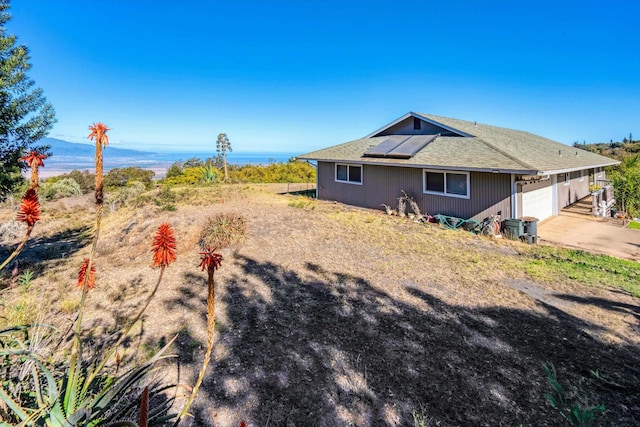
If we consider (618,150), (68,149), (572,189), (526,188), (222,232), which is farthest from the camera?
(618,150)

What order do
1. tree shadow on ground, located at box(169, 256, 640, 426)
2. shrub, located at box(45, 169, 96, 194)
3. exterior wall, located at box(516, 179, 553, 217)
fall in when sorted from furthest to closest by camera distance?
shrub, located at box(45, 169, 96, 194), exterior wall, located at box(516, 179, 553, 217), tree shadow on ground, located at box(169, 256, 640, 426)

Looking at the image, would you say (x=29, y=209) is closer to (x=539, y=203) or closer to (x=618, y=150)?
(x=539, y=203)

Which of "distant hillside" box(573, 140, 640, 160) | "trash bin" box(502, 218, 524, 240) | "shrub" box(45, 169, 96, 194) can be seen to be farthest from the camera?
"distant hillside" box(573, 140, 640, 160)

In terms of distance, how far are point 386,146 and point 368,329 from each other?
11227 mm

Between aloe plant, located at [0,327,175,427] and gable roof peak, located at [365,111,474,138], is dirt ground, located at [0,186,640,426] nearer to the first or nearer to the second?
aloe plant, located at [0,327,175,427]

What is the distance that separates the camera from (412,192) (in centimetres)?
1324

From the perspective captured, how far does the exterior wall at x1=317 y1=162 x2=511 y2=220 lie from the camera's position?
10.9 meters

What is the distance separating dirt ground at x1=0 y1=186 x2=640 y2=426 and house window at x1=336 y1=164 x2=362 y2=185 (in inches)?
256

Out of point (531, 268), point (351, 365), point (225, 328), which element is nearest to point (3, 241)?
point (225, 328)

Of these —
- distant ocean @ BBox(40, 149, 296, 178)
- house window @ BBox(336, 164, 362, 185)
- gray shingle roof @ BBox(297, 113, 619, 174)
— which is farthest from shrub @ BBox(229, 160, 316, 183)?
gray shingle roof @ BBox(297, 113, 619, 174)

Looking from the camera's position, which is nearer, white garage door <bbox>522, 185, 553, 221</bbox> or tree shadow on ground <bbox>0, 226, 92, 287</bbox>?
tree shadow on ground <bbox>0, 226, 92, 287</bbox>

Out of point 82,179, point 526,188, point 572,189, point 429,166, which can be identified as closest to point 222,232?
point 429,166

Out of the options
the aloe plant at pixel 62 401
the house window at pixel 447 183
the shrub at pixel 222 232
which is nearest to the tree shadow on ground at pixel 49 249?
the shrub at pixel 222 232

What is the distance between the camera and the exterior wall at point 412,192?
10922mm
